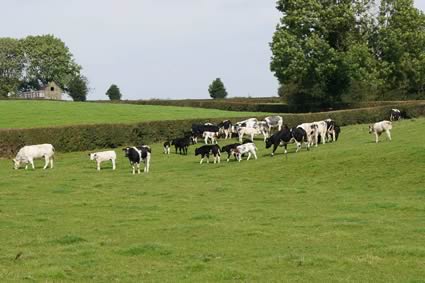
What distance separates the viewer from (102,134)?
149 feet

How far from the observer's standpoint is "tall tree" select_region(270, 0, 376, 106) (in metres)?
70.7

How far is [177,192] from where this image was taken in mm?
24562

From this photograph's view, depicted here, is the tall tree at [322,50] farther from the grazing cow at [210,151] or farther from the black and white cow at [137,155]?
the black and white cow at [137,155]

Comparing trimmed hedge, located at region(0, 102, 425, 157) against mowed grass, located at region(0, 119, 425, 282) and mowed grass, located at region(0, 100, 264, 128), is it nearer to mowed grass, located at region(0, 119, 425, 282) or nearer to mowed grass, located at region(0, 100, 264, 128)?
mowed grass, located at region(0, 100, 264, 128)

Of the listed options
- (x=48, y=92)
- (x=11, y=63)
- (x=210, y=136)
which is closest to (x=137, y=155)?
(x=210, y=136)

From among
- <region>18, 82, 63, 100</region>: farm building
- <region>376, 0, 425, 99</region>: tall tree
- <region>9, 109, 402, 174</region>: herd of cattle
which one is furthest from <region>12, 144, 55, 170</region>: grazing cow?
<region>18, 82, 63, 100</region>: farm building

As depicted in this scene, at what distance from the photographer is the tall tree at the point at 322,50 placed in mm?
70688

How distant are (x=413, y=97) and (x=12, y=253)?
68244 millimetres

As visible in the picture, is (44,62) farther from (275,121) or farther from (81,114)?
(275,121)

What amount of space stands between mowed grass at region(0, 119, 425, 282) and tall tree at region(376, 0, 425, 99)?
1618 inches

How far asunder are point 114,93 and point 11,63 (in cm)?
2620

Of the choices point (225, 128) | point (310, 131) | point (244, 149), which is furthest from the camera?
point (225, 128)

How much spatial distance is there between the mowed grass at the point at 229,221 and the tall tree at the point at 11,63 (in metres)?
110

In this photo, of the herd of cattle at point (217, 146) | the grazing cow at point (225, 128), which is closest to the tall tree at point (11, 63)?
the grazing cow at point (225, 128)
